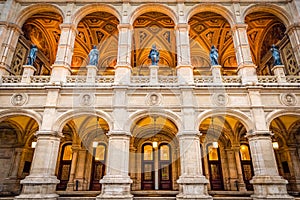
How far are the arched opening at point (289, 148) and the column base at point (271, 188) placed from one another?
4.37m

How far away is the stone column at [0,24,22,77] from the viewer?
11846 mm

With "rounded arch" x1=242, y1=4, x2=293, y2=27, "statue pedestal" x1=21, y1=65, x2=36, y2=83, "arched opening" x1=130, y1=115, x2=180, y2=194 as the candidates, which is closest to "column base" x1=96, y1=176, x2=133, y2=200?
"arched opening" x1=130, y1=115, x2=180, y2=194

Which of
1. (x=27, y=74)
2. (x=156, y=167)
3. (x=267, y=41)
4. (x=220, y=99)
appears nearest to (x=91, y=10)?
(x=27, y=74)

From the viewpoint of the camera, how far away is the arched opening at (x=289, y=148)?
12.8m

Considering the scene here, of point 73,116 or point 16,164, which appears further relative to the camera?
point 16,164

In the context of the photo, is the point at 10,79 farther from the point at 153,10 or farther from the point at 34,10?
the point at 153,10

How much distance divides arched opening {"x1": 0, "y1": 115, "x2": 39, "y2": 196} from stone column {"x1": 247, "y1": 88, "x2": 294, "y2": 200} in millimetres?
12481

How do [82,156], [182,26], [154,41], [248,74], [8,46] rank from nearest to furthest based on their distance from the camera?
[248,74] → [8,46] → [182,26] → [82,156] → [154,41]

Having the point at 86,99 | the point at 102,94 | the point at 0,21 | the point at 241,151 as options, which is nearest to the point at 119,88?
the point at 102,94

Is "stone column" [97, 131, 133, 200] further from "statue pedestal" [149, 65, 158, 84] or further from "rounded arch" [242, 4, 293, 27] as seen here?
"rounded arch" [242, 4, 293, 27]

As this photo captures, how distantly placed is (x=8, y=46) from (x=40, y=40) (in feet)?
14.0

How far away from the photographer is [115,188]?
31.0ft

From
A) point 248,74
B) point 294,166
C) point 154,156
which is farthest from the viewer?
point 154,156

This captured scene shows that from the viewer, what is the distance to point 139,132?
590 inches
